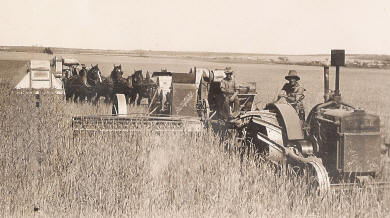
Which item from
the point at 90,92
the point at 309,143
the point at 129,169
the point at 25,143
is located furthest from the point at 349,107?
the point at 90,92

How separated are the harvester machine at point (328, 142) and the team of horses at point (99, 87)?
28.1 feet

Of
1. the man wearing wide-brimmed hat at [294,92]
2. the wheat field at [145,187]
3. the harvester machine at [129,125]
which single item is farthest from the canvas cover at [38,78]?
the man wearing wide-brimmed hat at [294,92]

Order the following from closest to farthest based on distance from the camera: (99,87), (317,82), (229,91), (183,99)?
(229,91)
(183,99)
(99,87)
(317,82)

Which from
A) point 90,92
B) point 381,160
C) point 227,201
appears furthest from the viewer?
point 90,92

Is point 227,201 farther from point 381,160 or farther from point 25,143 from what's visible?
point 25,143

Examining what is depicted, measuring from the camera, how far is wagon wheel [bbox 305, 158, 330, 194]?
13.8 feet

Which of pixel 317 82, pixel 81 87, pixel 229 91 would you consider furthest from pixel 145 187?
pixel 317 82

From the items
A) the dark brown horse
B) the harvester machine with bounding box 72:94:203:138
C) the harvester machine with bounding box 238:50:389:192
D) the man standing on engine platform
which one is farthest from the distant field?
the dark brown horse

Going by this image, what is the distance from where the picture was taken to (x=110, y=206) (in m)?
4.33

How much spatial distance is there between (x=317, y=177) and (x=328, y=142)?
1.83 feet

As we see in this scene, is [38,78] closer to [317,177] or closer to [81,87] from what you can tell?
[81,87]

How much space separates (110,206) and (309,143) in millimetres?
2207

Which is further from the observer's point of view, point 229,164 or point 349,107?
point 229,164

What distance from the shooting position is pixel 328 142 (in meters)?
4.68
